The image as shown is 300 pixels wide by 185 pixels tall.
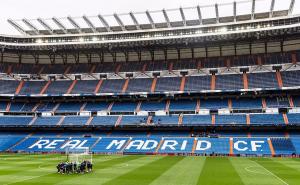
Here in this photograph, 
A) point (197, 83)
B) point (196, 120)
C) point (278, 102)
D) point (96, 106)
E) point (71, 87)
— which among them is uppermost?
point (71, 87)

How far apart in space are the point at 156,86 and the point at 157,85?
40 cm

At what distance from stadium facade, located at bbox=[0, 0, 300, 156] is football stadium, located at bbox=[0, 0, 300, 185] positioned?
216 millimetres

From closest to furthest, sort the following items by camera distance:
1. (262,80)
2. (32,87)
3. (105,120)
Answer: (262,80), (105,120), (32,87)

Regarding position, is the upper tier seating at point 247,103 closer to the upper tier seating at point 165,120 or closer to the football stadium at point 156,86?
the football stadium at point 156,86

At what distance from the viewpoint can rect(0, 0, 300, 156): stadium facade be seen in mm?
50531

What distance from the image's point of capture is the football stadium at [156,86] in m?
49.5

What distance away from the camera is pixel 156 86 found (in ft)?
201

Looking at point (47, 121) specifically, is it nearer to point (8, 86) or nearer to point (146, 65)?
point (8, 86)

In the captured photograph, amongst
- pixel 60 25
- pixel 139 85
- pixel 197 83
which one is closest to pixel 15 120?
pixel 60 25

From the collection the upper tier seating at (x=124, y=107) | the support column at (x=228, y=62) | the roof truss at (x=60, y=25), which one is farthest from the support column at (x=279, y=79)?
the roof truss at (x=60, y=25)

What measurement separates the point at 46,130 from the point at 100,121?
1249 centimetres

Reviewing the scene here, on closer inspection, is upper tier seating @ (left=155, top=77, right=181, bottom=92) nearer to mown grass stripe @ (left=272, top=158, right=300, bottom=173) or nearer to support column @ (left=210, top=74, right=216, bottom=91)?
support column @ (left=210, top=74, right=216, bottom=91)

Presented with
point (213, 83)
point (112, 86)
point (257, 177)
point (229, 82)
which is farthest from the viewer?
point (112, 86)

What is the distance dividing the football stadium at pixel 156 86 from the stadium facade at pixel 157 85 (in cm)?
22
